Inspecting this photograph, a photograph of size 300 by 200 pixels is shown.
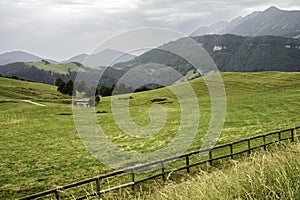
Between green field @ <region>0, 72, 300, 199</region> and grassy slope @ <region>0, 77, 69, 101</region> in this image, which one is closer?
green field @ <region>0, 72, 300, 199</region>

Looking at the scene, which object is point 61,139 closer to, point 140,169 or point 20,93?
point 140,169

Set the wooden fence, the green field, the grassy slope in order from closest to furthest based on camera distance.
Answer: the wooden fence → the green field → the grassy slope

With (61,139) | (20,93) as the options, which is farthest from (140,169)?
(20,93)

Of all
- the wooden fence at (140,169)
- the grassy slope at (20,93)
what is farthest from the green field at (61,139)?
the grassy slope at (20,93)

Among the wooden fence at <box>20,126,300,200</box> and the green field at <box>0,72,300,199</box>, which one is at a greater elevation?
the wooden fence at <box>20,126,300,200</box>

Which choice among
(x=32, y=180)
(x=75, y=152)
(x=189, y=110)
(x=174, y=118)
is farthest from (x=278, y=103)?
(x=32, y=180)

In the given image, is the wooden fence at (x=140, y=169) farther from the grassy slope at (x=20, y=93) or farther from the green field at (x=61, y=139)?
the grassy slope at (x=20, y=93)

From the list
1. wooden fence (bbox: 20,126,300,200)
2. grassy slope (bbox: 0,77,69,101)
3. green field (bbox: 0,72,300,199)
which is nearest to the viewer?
wooden fence (bbox: 20,126,300,200)

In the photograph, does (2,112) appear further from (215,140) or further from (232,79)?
(232,79)

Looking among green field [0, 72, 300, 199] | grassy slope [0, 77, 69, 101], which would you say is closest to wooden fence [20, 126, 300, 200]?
green field [0, 72, 300, 199]

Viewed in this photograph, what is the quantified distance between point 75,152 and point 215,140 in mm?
12556

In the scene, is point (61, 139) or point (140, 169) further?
point (61, 139)

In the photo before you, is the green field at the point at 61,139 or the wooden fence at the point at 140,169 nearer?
the wooden fence at the point at 140,169

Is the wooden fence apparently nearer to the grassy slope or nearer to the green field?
the green field
